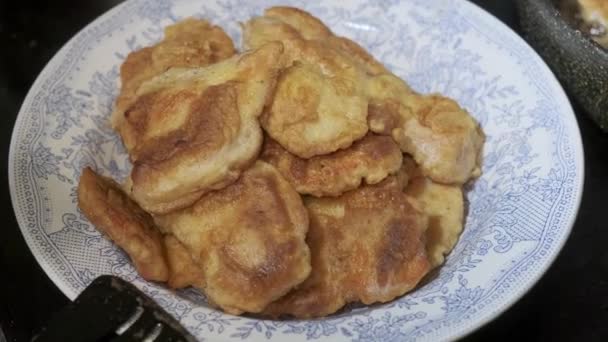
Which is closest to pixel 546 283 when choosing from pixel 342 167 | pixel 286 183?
pixel 342 167

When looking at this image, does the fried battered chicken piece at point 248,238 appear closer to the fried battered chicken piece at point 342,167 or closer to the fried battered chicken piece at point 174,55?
the fried battered chicken piece at point 342,167

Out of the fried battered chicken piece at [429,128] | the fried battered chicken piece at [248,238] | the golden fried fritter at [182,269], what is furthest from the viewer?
the fried battered chicken piece at [429,128]

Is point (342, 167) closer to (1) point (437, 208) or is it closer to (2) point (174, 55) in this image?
(1) point (437, 208)

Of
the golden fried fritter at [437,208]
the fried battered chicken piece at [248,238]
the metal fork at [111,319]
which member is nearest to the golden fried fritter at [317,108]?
the fried battered chicken piece at [248,238]

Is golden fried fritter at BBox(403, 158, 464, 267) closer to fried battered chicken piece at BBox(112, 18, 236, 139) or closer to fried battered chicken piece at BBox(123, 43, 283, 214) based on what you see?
fried battered chicken piece at BBox(123, 43, 283, 214)

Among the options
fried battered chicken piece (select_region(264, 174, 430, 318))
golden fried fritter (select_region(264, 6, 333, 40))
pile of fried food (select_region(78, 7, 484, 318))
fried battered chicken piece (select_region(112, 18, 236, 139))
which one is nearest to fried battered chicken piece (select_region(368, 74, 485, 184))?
pile of fried food (select_region(78, 7, 484, 318))

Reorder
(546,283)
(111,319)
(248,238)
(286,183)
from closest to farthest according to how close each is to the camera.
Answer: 1. (111,319)
2. (248,238)
3. (286,183)
4. (546,283)

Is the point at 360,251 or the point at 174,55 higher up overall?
the point at 174,55
